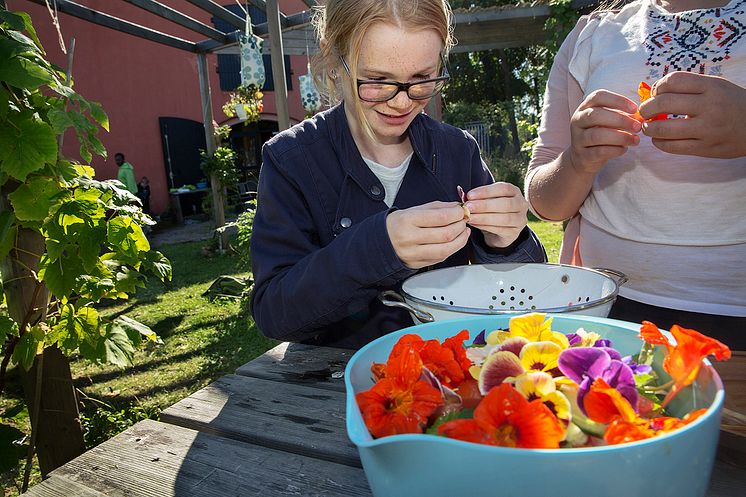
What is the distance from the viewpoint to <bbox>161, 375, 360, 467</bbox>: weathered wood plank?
766 mm

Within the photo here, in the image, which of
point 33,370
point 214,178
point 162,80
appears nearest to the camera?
point 33,370

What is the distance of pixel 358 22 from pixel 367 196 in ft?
1.26

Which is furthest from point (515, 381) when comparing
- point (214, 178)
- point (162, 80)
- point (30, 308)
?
point (162, 80)

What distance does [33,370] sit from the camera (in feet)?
6.21

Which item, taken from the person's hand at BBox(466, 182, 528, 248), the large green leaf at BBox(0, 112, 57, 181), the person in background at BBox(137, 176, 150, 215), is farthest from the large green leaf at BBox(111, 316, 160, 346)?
the person in background at BBox(137, 176, 150, 215)

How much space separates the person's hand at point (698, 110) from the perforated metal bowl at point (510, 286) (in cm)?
30

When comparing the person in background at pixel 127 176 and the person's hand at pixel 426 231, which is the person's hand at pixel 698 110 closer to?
the person's hand at pixel 426 231

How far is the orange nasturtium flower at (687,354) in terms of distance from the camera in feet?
1.47

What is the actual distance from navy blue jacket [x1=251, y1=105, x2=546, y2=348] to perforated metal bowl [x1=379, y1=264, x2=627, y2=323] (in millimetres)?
56

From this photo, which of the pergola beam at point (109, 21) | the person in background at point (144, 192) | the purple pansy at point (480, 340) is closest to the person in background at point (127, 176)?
the person in background at point (144, 192)

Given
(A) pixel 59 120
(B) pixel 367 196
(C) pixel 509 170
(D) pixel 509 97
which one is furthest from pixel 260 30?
(D) pixel 509 97

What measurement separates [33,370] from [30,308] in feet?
1.10

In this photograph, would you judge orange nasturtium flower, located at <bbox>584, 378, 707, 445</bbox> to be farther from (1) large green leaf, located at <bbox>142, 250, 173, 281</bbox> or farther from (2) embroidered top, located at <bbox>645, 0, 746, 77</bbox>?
(1) large green leaf, located at <bbox>142, 250, 173, 281</bbox>

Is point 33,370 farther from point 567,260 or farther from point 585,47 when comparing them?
point 585,47
